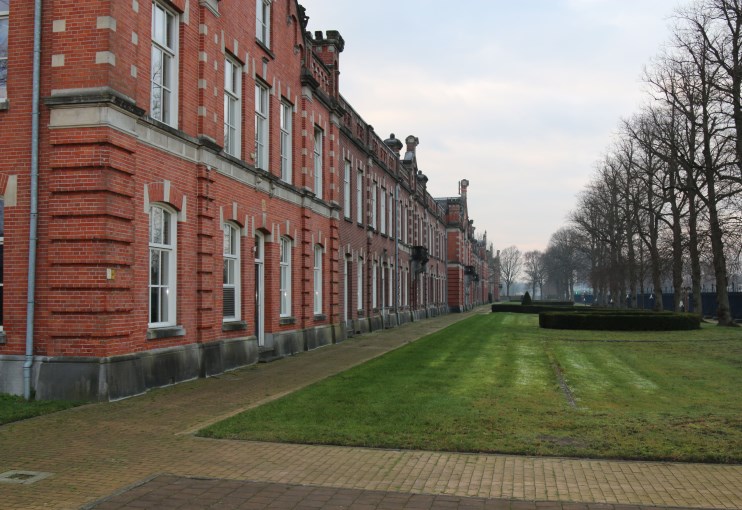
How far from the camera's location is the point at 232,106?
16.5m

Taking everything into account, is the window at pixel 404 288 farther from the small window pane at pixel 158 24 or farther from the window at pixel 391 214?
the small window pane at pixel 158 24

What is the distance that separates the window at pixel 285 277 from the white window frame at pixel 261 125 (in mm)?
2682

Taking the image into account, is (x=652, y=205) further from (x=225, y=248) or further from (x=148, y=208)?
(x=148, y=208)

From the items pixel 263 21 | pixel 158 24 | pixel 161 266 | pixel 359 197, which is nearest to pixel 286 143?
pixel 263 21

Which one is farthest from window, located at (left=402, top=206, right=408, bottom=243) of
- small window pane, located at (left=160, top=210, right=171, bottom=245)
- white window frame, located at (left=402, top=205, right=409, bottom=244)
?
small window pane, located at (left=160, top=210, right=171, bottom=245)

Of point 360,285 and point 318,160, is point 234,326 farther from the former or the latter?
point 360,285

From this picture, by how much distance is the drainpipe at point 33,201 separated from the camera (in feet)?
35.6

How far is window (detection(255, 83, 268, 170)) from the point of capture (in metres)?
18.0

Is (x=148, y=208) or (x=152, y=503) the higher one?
(x=148, y=208)

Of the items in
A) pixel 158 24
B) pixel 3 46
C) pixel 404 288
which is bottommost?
pixel 404 288

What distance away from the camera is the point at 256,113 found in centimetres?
1784

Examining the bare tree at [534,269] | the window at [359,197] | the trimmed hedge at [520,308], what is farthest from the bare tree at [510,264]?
the window at [359,197]

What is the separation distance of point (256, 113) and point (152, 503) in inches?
534

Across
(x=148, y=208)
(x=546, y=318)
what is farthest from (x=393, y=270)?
(x=148, y=208)
